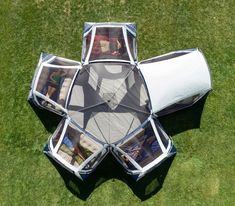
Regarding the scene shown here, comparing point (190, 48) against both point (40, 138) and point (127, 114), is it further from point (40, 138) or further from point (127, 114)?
point (40, 138)

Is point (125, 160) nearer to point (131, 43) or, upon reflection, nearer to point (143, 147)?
point (143, 147)

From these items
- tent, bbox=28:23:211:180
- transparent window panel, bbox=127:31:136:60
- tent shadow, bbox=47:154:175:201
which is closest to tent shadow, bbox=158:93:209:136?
tent, bbox=28:23:211:180

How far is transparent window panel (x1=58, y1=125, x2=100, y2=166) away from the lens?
10273mm

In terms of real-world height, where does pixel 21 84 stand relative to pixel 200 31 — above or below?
below

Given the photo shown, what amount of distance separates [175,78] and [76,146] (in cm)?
280

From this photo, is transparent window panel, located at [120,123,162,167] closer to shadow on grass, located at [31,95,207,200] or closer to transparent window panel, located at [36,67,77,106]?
shadow on grass, located at [31,95,207,200]

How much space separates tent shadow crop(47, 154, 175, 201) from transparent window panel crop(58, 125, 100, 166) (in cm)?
63

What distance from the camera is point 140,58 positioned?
11.1m

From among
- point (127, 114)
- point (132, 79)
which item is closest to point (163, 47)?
point (132, 79)

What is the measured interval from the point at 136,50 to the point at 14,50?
312 cm

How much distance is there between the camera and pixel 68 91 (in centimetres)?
1044

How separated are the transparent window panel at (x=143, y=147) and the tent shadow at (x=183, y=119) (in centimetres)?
74

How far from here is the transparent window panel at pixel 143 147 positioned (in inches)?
404

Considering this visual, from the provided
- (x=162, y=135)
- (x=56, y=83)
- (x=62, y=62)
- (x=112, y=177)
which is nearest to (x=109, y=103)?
(x=56, y=83)
